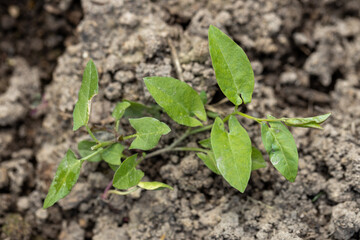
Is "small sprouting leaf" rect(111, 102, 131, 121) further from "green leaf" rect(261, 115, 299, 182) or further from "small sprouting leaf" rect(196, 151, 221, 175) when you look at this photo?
"green leaf" rect(261, 115, 299, 182)

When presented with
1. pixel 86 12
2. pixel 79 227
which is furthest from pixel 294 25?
pixel 79 227

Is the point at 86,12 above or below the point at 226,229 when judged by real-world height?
above

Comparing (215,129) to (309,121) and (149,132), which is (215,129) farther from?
(309,121)

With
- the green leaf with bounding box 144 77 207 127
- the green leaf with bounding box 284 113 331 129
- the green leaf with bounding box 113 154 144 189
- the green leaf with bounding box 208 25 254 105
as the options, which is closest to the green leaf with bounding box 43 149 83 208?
the green leaf with bounding box 113 154 144 189

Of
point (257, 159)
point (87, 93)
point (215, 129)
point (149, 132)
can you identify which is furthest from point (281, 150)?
point (87, 93)

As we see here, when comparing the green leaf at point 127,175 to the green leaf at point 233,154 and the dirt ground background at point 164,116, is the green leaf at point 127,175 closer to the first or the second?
the dirt ground background at point 164,116

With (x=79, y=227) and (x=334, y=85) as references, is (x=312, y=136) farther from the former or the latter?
(x=79, y=227)
